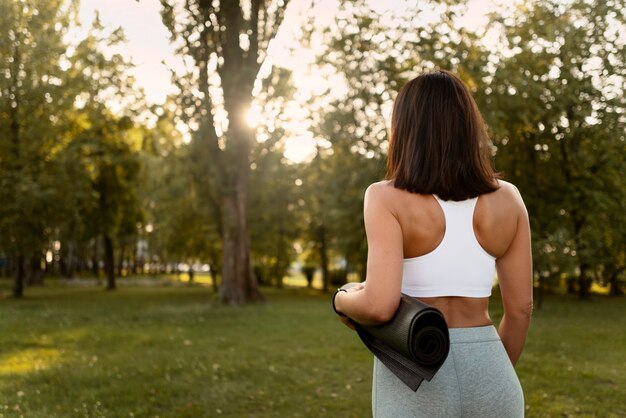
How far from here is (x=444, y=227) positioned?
86.0 inches

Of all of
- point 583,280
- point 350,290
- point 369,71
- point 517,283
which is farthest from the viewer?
point 583,280

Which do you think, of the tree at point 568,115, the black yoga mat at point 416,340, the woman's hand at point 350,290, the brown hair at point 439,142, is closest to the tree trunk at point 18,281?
the tree at point 568,115

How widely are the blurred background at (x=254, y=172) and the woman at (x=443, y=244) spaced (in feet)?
21.3

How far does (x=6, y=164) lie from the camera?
28.6 meters

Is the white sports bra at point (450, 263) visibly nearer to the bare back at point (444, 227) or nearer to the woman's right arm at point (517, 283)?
the bare back at point (444, 227)

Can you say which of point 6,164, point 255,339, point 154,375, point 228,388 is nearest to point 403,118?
point 228,388

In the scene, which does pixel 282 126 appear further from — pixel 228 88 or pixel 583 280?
pixel 583 280

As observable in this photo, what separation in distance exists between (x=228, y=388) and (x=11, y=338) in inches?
313

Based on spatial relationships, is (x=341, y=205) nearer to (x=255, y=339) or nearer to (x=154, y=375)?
(x=255, y=339)

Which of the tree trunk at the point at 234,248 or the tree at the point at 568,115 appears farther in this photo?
the tree trunk at the point at 234,248

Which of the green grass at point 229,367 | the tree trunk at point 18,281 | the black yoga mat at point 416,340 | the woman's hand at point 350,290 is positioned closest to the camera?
the black yoga mat at point 416,340

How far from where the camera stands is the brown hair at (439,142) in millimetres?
2193

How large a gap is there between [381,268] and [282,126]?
24746 millimetres

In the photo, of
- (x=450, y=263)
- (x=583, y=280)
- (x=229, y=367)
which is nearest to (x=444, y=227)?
(x=450, y=263)
